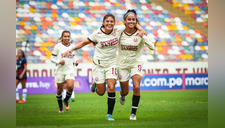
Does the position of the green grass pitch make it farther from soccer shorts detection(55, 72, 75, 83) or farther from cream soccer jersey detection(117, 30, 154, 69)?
cream soccer jersey detection(117, 30, 154, 69)

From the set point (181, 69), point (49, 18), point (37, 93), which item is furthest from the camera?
point (49, 18)

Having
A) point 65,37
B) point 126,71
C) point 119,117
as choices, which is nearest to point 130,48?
point 126,71

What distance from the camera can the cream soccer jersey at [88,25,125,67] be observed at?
26.7 feet

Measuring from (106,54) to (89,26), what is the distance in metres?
18.0

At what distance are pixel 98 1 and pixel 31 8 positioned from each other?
471 centimetres

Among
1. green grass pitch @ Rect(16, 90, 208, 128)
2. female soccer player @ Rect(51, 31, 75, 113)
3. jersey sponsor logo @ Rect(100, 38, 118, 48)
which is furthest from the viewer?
female soccer player @ Rect(51, 31, 75, 113)

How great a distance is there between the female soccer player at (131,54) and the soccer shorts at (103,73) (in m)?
0.47

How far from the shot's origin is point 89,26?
2603cm

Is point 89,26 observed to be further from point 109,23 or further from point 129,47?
point 109,23

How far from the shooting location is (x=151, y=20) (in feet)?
88.7

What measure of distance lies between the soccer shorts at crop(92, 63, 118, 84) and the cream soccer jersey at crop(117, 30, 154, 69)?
0.47 metres

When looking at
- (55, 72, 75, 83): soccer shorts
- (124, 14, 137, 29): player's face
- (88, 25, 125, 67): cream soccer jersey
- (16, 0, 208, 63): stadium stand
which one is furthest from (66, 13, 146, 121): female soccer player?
(16, 0, 208, 63): stadium stand
